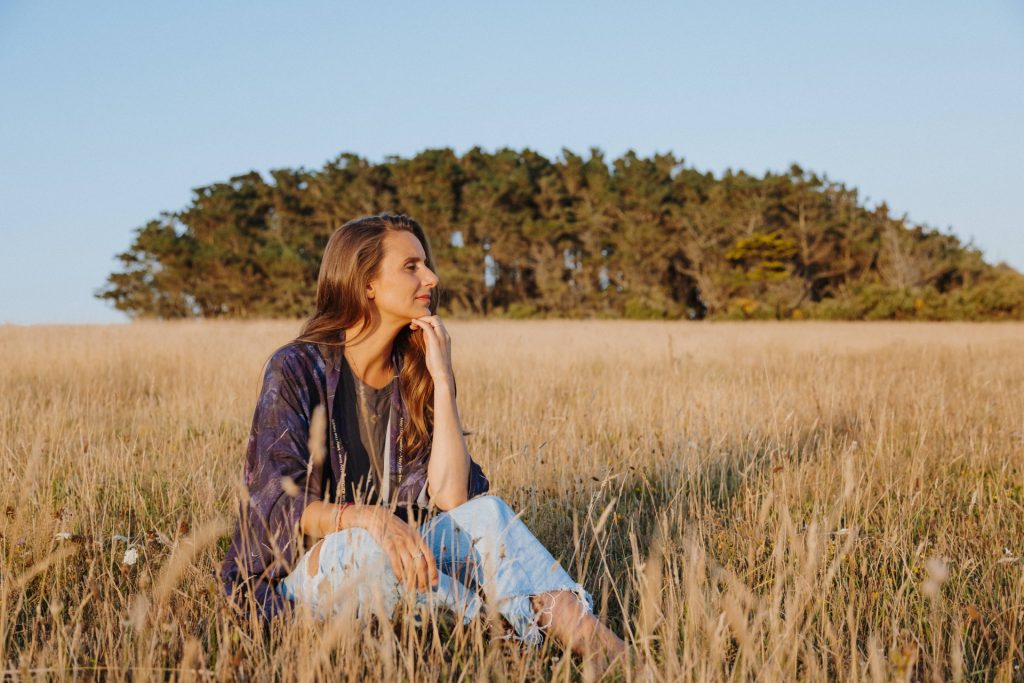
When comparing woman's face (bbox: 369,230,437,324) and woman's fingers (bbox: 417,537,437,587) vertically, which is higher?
woman's face (bbox: 369,230,437,324)

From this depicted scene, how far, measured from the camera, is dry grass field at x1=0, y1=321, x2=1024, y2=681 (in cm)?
190

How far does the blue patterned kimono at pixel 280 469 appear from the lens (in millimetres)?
2193

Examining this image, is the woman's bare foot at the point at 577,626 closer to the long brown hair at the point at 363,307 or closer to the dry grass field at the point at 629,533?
the dry grass field at the point at 629,533

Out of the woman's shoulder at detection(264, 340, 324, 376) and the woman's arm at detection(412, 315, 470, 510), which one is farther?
the woman's arm at detection(412, 315, 470, 510)

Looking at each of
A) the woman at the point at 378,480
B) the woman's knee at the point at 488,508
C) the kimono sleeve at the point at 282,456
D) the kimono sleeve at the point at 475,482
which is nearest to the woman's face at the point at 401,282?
the woman at the point at 378,480

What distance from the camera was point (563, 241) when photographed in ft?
133

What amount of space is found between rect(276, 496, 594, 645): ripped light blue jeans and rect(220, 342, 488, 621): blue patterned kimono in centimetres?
8

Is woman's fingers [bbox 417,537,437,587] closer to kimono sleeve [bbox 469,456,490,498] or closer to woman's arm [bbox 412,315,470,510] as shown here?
woman's arm [bbox 412,315,470,510]

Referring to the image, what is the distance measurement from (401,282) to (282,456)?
30.2 inches

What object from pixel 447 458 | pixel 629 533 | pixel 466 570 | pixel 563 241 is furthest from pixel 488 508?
pixel 563 241

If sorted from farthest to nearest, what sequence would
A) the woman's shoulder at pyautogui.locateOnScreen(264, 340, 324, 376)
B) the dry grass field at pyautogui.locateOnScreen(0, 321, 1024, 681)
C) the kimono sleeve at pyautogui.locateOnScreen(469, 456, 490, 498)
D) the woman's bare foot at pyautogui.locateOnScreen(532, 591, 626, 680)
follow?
the kimono sleeve at pyautogui.locateOnScreen(469, 456, 490, 498), the woman's shoulder at pyautogui.locateOnScreen(264, 340, 324, 376), the woman's bare foot at pyautogui.locateOnScreen(532, 591, 626, 680), the dry grass field at pyautogui.locateOnScreen(0, 321, 1024, 681)

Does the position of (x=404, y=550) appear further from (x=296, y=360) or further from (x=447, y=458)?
(x=296, y=360)

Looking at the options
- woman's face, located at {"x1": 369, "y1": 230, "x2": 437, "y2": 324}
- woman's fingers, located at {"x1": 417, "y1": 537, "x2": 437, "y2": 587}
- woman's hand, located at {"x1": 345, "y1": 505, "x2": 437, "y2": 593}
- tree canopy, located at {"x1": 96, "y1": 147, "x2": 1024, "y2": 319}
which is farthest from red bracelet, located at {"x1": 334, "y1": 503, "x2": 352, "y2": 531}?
tree canopy, located at {"x1": 96, "y1": 147, "x2": 1024, "y2": 319}

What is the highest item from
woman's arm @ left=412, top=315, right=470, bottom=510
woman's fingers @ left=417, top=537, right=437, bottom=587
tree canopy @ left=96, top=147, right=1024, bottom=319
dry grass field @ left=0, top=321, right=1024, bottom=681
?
tree canopy @ left=96, top=147, right=1024, bottom=319
